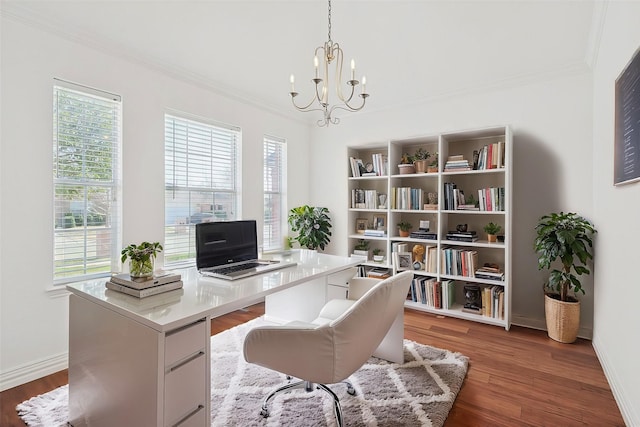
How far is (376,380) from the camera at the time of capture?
6.93ft

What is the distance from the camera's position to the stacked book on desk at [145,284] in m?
1.50

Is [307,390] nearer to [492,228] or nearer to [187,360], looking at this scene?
[187,360]

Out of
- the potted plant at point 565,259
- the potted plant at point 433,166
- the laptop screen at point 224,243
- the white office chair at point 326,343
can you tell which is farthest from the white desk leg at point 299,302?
the potted plant at point 565,259

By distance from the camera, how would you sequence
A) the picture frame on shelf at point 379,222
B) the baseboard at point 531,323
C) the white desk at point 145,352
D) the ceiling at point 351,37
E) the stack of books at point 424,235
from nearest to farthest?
the white desk at point 145,352
the ceiling at point 351,37
the baseboard at point 531,323
the stack of books at point 424,235
the picture frame on shelf at point 379,222

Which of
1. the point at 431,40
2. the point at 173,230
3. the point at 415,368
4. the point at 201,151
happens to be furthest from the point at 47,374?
the point at 431,40

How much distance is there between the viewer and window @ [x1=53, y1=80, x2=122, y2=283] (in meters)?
2.36

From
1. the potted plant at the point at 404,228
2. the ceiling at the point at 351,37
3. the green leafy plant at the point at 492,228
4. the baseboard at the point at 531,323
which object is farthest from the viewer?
the potted plant at the point at 404,228

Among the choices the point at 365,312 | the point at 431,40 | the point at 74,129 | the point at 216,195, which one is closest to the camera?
the point at 365,312

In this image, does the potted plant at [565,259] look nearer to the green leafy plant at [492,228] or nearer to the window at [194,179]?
the green leafy plant at [492,228]

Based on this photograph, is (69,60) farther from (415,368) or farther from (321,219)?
Result: (415,368)

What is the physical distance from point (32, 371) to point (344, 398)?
2190 millimetres

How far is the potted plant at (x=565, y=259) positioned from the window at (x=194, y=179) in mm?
3189

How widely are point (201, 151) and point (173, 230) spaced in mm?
905

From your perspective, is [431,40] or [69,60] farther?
[431,40]
